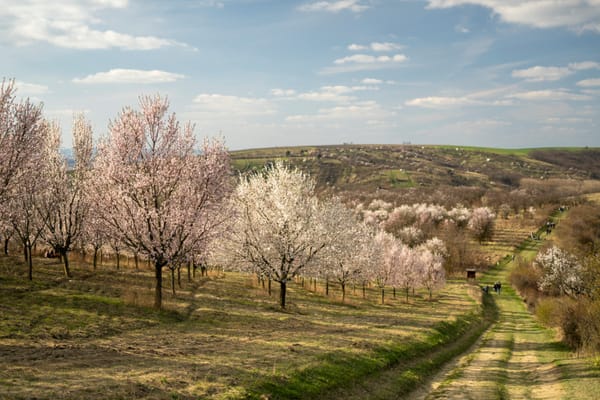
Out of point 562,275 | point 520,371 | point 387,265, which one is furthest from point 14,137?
point 562,275

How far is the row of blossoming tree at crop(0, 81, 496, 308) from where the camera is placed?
1211 inches

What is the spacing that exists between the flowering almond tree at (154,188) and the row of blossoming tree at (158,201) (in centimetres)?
7

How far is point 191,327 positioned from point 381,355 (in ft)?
39.6

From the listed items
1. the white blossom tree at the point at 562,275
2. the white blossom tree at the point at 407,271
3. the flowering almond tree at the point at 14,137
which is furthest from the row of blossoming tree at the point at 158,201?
the white blossom tree at the point at 562,275

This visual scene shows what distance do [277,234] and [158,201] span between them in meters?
11.8

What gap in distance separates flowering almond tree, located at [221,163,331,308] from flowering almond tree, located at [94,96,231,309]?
6.66m

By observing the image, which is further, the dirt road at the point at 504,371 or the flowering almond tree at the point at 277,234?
the flowering almond tree at the point at 277,234

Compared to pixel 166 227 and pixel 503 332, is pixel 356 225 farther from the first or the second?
pixel 166 227

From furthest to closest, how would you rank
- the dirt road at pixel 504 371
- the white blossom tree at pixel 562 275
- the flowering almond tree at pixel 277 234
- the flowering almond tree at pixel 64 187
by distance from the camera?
the white blossom tree at pixel 562 275 < the flowering almond tree at pixel 64 187 < the flowering almond tree at pixel 277 234 < the dirt road at pixel 504 371

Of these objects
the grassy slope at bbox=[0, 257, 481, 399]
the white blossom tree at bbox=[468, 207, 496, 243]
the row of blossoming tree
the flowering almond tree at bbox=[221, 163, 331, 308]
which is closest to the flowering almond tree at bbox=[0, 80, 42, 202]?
the row of blossoming tree

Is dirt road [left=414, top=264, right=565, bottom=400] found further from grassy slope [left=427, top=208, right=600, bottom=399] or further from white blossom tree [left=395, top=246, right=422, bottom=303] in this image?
white blossom tree [left=395, top=246, right=422, bottom=303]

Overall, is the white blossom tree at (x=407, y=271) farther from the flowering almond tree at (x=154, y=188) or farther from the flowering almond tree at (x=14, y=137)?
the flowering almond tree at (x=14, y=137)

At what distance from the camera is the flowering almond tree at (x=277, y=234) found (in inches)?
1576

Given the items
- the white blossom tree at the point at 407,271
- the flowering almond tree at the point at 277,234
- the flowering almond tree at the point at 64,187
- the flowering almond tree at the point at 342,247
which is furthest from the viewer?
the white blossom tree at the point at 407,271
